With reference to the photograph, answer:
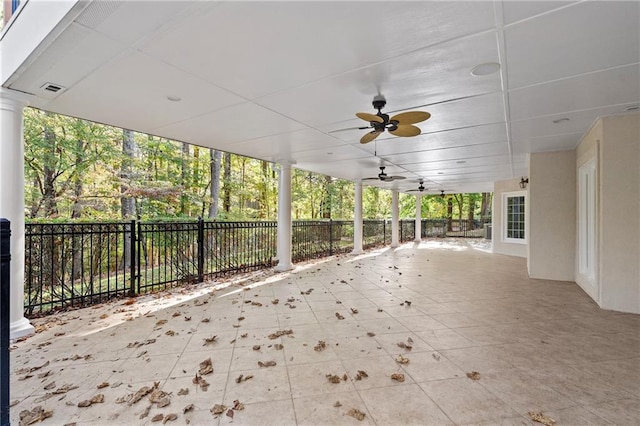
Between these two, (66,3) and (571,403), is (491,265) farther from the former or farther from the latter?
(66,3)

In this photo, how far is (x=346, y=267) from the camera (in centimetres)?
775

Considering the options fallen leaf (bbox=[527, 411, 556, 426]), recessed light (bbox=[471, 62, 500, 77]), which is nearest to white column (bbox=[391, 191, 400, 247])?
recessed light (bbox=[471, 62, 500, 77])

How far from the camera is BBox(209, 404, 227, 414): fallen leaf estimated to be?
6.44ft

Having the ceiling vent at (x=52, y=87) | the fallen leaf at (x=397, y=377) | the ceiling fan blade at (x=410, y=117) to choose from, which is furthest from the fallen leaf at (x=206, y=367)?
the ceiling vent at (x=52, y=87)

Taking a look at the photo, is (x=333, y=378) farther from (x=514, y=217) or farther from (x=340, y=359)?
(x=514, y=217)

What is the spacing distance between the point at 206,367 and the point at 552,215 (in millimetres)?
7203

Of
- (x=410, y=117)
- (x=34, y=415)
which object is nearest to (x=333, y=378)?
(x=34, y=415)

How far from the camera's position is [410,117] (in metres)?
3.06

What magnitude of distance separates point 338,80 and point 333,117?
3.54ft

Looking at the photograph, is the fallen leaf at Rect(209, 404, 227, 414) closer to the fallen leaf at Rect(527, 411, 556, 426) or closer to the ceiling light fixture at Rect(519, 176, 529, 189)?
the fallen leaf at Rect(527, 411, 556, 426)

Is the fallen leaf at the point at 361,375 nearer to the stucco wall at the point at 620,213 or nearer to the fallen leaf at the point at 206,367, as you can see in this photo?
the fallen leaf at the point at 206,367

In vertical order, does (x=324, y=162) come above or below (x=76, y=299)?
above

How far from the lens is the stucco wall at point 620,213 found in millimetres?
4043

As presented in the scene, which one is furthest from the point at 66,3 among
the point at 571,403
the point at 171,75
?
the point at 571,403
